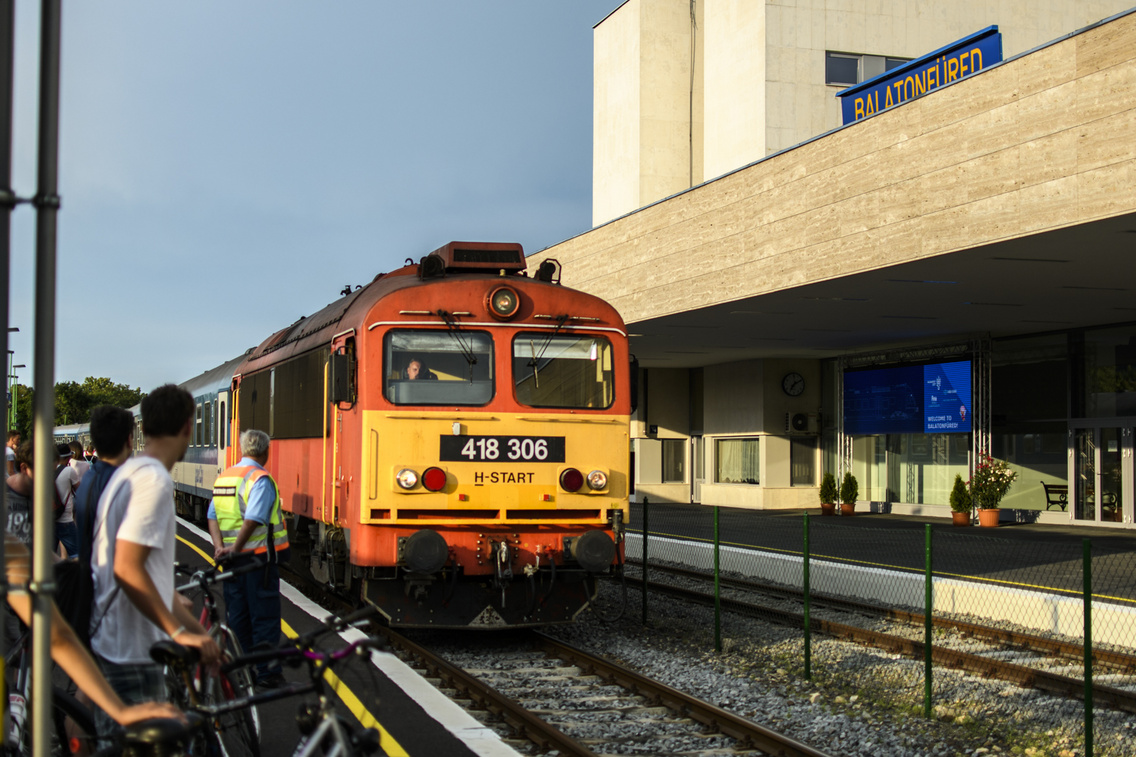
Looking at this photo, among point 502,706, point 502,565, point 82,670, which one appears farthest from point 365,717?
point 82,670

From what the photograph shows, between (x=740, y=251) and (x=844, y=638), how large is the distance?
1198 cm

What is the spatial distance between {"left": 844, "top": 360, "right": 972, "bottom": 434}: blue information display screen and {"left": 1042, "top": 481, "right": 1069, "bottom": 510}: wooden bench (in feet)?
Result: 7.45

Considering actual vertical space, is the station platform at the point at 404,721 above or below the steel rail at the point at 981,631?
above

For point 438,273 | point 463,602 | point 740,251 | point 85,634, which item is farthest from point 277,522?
point 740,251

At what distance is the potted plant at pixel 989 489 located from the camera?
2444 centimetres

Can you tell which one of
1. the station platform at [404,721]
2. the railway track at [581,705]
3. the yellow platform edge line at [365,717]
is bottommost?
the railway track at [581,705]

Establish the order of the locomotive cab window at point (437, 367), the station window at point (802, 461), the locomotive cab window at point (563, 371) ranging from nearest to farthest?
1. the locomotive cab window at point (437, 367)
2. the locomotive cab window at point (563, 371)
3. the station window at point (802, 461)

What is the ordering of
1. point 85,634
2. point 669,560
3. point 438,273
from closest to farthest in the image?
1. point 85,634
2. point 438,273
3. point 669,560

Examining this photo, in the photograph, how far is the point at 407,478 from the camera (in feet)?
31.3

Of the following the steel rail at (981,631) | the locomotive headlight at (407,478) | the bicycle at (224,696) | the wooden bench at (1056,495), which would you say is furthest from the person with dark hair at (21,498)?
the wooden bench at (1056,495)

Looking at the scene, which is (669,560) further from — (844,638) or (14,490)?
(14,490)

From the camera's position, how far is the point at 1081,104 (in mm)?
14805

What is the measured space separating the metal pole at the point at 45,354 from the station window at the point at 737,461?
Result: 3054 cm

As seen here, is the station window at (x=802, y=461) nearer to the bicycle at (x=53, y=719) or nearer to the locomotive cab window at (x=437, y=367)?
the locomotive cab window at (x=437, y=367)
